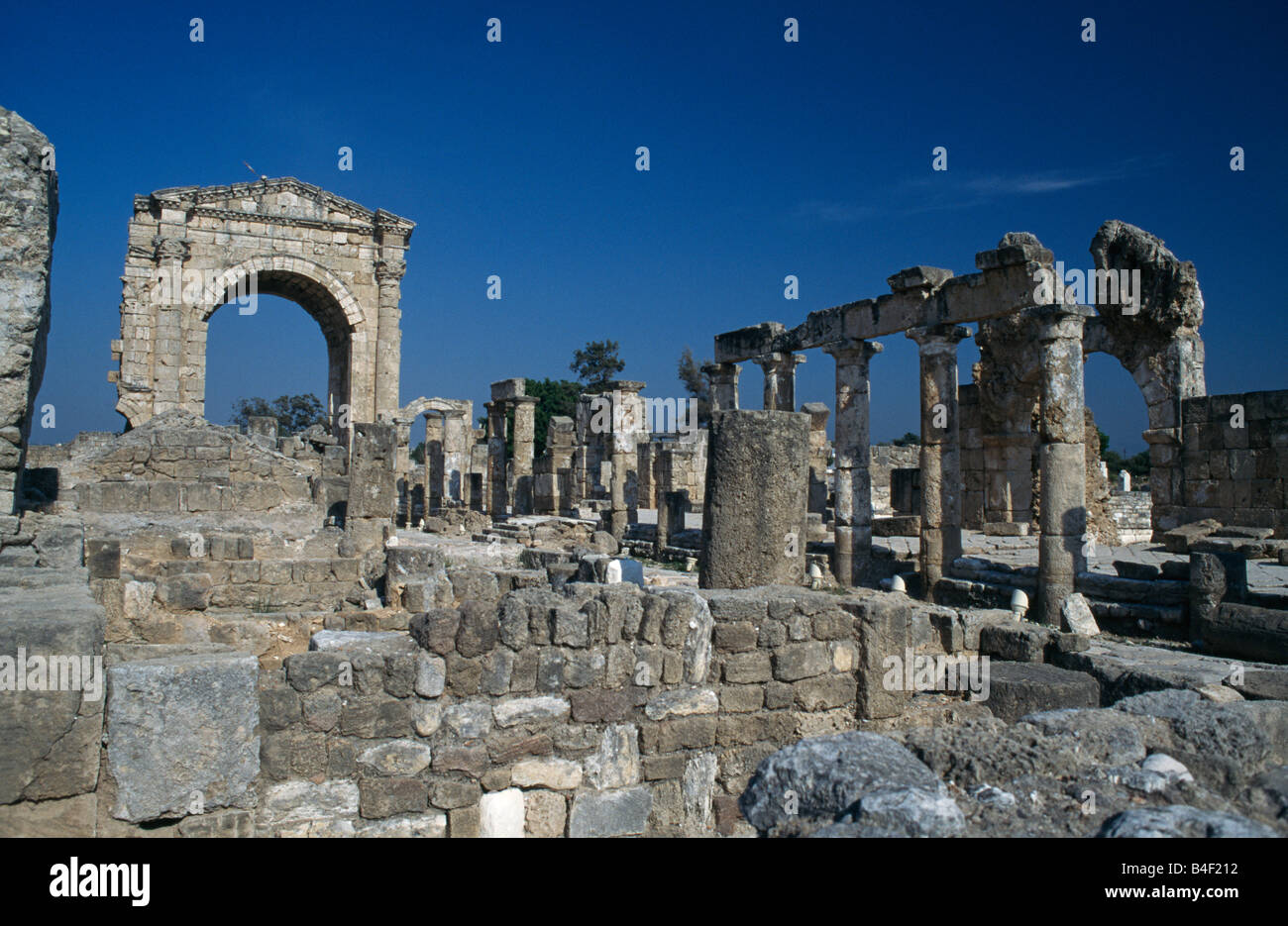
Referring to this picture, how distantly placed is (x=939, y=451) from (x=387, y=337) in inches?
644

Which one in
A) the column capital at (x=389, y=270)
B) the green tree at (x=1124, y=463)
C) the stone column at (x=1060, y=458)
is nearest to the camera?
the stone column at (x=1060, y=458)

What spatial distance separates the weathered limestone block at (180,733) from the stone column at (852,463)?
35.2ft

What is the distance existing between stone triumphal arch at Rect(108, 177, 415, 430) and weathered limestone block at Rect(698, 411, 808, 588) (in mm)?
17864

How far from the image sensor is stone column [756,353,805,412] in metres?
15.5

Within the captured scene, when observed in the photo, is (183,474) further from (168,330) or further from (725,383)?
(168,330)

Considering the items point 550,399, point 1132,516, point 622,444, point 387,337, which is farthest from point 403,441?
point 550,399

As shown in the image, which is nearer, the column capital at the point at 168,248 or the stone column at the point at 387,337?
the column capital at the point at 168,248

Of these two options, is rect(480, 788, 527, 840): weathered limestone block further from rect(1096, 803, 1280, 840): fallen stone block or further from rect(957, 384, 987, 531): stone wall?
rect(957, 384, 987, 531): stone wall

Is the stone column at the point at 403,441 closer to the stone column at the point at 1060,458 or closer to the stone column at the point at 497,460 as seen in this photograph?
the stone column at the point at 497,460

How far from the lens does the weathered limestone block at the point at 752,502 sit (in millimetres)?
6805

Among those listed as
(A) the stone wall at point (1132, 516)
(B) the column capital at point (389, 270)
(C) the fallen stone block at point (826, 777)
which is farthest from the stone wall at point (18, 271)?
(A) the stone wall at point (1132, 516)

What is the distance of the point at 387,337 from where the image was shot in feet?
78.9

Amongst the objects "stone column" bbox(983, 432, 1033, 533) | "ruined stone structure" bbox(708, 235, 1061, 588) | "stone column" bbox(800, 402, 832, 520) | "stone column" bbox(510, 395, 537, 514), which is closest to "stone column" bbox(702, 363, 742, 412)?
"stone column" bbox(800, 402, 832, 520)
